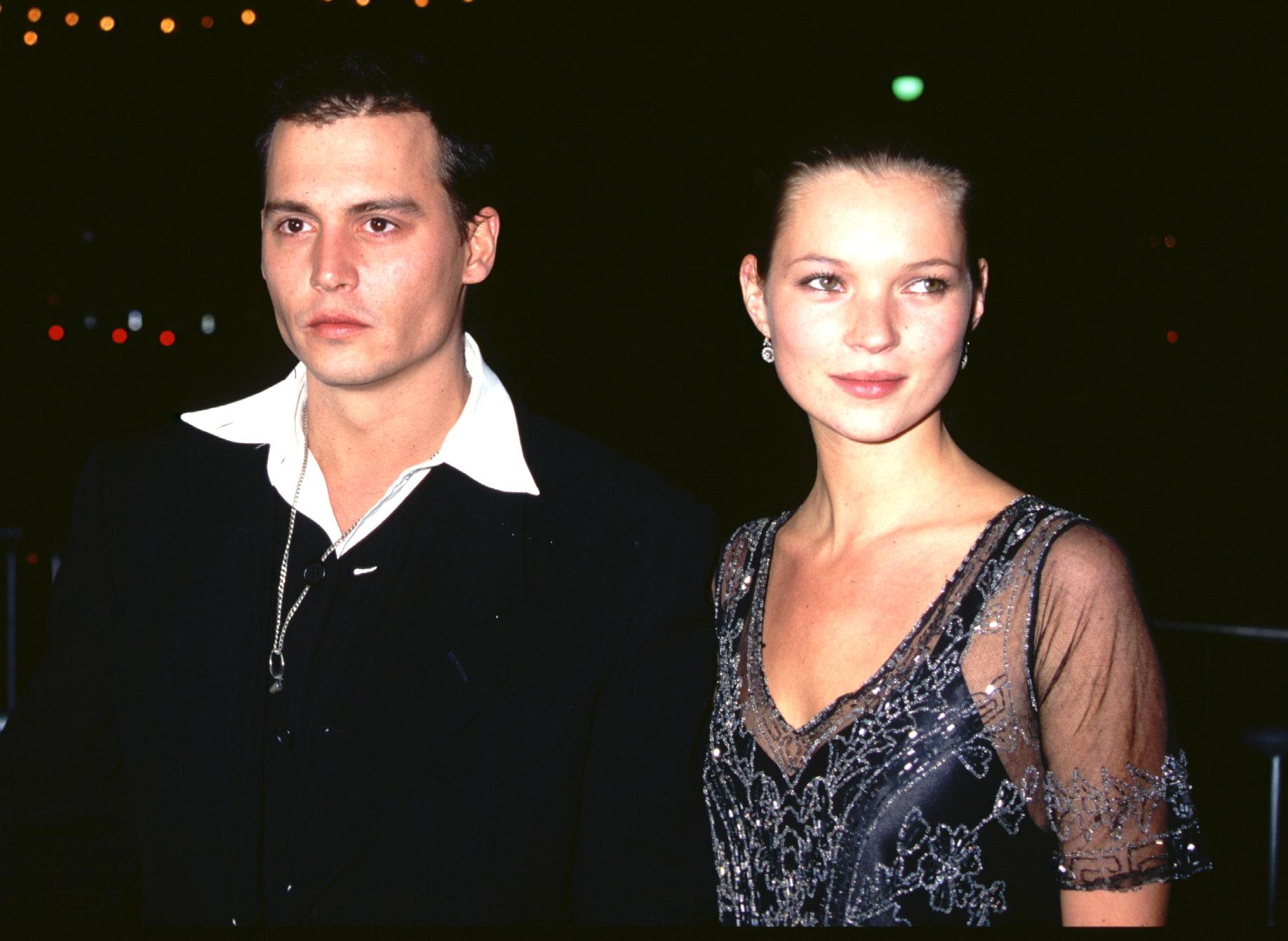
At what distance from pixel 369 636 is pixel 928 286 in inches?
48.4

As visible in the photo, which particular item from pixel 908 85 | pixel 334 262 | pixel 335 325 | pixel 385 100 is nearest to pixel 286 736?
pixel 335 325

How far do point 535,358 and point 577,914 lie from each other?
4837mm

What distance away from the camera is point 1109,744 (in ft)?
6.22

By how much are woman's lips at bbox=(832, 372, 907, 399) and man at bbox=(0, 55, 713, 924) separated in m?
0.38

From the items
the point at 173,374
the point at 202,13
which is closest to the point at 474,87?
the point at 202,13

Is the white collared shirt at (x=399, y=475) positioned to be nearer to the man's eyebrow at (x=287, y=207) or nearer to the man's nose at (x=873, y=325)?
the man's eyebrow at (x=287, y=207)

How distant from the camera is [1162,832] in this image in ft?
6.21

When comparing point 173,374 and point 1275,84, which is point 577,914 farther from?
point 1275,84

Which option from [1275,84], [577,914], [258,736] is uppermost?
[1275,84]

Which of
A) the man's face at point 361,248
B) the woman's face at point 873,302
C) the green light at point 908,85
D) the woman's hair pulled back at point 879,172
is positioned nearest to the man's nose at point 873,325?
the woman's face at point 873,302

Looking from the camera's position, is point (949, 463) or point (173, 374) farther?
Answer: point (173, 374)

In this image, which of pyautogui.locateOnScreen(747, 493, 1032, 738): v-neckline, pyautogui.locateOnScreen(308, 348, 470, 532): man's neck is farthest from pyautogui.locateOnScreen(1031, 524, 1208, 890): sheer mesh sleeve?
pyautogui.locateOnScreen(308, 348, 470, 532): man's neck

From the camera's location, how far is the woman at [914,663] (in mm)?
1912

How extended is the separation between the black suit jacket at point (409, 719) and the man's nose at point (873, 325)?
448mm
